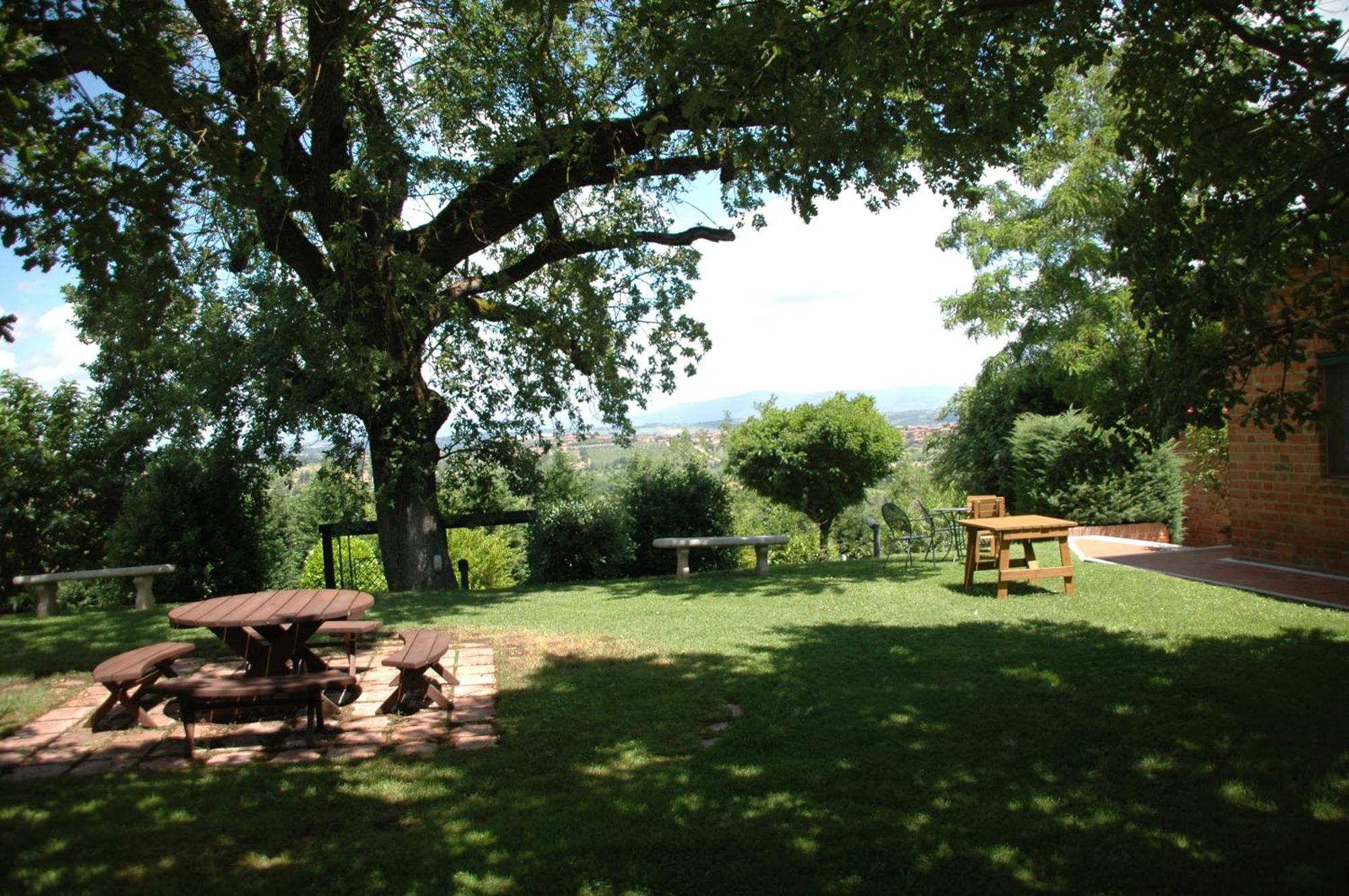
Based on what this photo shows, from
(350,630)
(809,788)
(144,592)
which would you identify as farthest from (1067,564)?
(144,592)

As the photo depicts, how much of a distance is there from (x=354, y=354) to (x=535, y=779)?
6934 mm

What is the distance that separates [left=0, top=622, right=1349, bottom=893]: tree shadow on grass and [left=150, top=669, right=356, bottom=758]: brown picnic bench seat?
38 cm

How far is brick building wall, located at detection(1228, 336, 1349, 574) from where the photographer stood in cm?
1003

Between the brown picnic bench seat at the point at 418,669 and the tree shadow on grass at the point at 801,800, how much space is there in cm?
45

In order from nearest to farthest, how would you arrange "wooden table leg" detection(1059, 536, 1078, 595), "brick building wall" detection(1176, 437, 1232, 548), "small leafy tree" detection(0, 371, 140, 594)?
"wooden table leg" detection(1059, 536, 1078, 595) < "small leafy tree" detection(0, 371, 140, 594) < "brick building wall" detection(1176, 437, 1232, 548)

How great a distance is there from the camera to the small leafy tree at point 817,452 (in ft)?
53.1

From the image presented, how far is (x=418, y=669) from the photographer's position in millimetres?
5551

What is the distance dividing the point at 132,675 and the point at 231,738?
2.11 ft

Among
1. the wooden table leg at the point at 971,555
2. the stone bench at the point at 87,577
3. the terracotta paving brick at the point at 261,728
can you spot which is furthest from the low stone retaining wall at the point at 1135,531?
the stone bench at the point at 87,577

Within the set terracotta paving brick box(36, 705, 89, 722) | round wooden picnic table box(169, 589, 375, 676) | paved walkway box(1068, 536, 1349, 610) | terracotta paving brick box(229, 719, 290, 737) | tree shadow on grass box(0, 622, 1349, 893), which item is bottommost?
tree shadow on grass box(0, 622, 1349, 893)

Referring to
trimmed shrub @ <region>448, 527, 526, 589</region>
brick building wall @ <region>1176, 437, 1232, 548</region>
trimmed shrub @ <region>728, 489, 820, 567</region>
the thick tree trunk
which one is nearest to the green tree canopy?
the thick tree trunk

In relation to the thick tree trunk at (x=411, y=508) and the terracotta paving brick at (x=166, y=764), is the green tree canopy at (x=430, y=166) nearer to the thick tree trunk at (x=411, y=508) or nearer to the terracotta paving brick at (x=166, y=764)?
the thick tree trunk at (x=411, y=508)

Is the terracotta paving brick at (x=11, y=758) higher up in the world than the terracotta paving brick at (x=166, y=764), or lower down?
higher up

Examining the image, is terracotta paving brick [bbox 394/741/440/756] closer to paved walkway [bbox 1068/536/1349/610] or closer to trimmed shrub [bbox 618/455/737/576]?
paved walkway [bbox 1068/536/1349/610]
